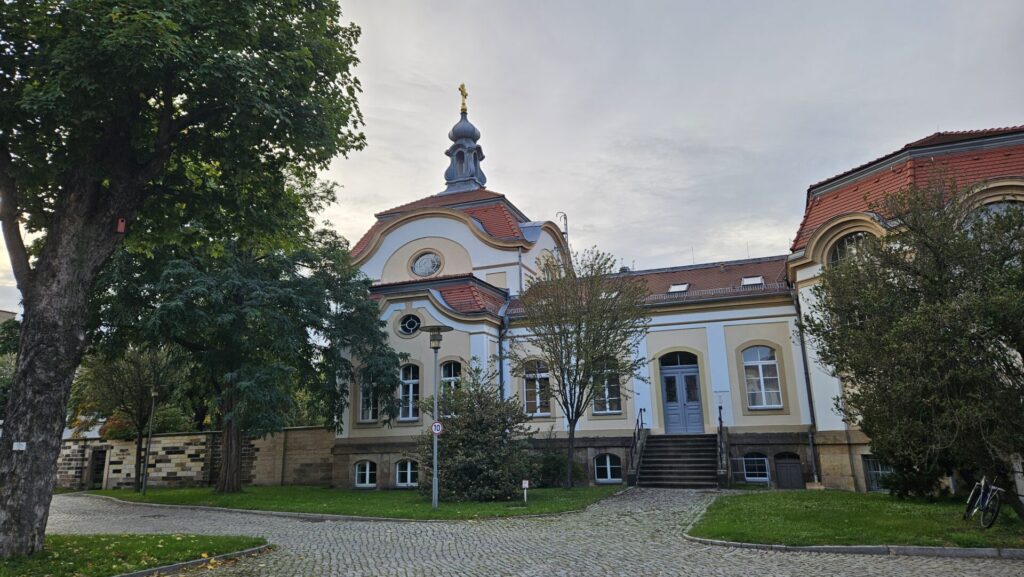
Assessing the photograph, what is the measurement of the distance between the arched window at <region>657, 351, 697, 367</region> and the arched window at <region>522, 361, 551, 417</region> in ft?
12.6

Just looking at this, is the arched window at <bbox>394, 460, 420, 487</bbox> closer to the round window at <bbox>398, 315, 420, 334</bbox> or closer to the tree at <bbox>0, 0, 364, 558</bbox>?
the round window at <bbox>398, 315, 420, 334</bbox>

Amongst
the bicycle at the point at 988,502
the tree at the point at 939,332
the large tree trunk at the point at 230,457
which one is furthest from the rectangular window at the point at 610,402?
the bicycle at the point at 988,502

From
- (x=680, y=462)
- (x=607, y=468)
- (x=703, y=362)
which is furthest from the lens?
(x=703, y=362)

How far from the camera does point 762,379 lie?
20859mm

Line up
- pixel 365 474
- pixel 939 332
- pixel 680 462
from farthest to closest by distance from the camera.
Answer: pixel 365 474, pixel 680 462, pixel 939 332

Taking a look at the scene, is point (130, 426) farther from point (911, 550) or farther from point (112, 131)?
point (911, 550)

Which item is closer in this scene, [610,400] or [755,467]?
[755,467]

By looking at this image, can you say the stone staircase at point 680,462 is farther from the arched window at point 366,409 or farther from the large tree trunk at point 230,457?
the large tree trunk at point 230,457

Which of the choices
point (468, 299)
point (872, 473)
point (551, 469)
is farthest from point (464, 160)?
point (872, 473)

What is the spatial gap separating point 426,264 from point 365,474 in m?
8.65

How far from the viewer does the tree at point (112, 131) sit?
9.24 metres

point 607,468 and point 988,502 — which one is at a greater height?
point 607,468

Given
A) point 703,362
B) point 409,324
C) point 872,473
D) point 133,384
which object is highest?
point 409,324

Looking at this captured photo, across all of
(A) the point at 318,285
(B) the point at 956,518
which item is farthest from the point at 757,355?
(A) the point at 318,285
